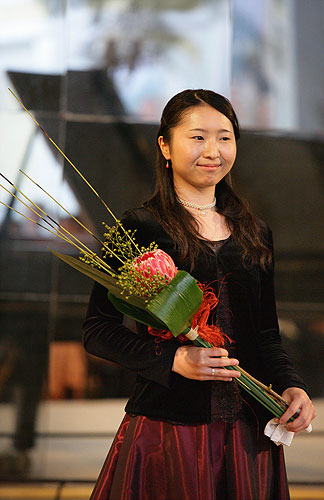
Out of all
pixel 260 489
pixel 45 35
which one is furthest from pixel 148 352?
pixel 45 35

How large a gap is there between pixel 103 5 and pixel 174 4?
354 mm

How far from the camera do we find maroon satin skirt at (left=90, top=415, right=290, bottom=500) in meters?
1.24

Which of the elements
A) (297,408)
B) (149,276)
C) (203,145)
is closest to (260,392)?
(297,408)

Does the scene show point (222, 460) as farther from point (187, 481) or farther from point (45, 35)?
point (45, 35)

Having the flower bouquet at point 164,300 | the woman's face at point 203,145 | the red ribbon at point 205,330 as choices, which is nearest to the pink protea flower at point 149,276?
the flower bouquet at point 164,300

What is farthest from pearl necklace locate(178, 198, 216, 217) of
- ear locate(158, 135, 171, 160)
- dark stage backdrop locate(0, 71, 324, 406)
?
dark stage backdrop locate(0, 71, 324, 406)

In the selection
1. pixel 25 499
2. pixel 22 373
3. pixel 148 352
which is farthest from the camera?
pixel 22 373

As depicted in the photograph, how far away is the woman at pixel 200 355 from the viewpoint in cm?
124

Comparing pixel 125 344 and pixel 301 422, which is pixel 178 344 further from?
pixel 301 422

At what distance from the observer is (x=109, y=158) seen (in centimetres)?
297

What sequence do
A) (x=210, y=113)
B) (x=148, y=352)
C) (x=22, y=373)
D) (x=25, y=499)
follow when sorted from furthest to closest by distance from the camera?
1. (x=22, y=373)
2. (x=25, y=499)
3. (x=210, y=113)
4. (x=148, y=352)

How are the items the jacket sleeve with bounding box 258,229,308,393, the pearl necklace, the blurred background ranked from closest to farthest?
the jacket sleeve with bounding box 258,229,308,393, the pearl necklace, the blurred background

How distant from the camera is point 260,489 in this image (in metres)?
1.31

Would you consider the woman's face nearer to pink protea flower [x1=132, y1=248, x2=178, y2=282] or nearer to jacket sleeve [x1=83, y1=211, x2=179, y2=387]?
jacket sleeve [x1=83, y1=211, x2=179, y2=387]
